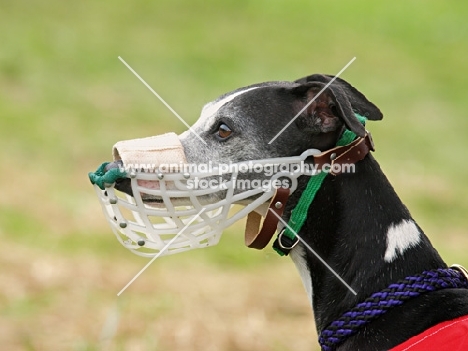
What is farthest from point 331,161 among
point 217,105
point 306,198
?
point 217,105

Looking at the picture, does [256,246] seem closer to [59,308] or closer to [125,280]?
[59,308]

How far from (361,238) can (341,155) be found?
35 centimetres

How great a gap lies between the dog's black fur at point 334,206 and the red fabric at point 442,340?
0.11 meters

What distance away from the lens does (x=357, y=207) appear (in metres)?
3.29

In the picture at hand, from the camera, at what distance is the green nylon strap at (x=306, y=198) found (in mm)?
3285

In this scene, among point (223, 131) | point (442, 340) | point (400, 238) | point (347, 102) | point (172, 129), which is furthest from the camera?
point (172, 129)

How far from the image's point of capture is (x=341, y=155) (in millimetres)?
3262

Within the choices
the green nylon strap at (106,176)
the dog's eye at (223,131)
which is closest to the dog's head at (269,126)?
the dog's eye at (223,131)

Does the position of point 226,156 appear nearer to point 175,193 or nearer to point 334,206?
point 175,193

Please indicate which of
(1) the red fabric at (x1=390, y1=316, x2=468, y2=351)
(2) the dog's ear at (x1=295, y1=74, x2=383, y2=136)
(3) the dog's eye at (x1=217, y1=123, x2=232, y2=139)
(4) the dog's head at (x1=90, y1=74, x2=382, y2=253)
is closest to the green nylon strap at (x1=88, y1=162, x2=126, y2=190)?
(4) the dog's head at (x1=90, y1=74, x2=382, y2=253)

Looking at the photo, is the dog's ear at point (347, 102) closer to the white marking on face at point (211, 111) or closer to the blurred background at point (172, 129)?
the white marking on face at point (211, 111)

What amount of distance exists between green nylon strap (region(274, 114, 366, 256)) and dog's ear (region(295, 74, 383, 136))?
116 millimetres

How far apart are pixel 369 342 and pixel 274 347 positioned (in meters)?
2.16

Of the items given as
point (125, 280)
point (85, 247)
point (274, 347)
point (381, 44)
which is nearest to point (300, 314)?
point (274, 347)
